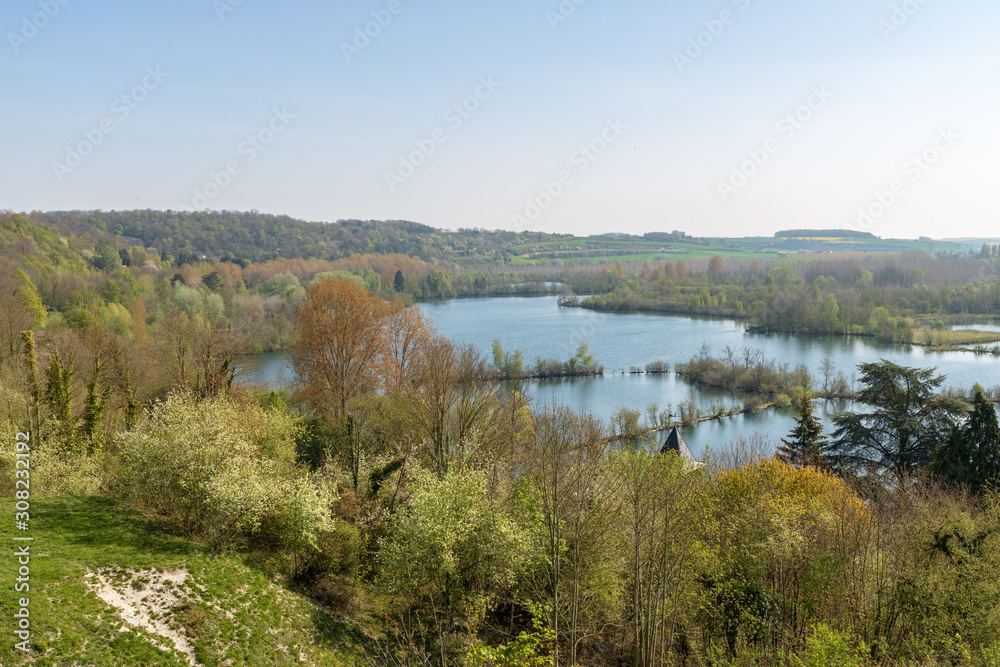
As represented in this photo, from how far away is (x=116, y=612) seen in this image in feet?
31.2

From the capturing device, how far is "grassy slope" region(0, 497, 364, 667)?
858cm

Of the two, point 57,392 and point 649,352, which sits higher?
point 57,392

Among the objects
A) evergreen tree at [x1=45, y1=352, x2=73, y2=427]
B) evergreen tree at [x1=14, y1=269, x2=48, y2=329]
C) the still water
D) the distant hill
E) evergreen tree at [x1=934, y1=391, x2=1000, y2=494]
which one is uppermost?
the distant hill

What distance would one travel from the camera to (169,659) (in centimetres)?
910

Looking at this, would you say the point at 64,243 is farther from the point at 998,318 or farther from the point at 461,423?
the point at 998,318

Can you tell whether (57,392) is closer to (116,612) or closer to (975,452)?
(116,612)

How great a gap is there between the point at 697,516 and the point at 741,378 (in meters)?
38.8

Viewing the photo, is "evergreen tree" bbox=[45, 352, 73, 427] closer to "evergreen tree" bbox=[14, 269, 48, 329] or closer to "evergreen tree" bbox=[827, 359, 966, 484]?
"evergreen tree" bbox=[14, 269, 48, 329]

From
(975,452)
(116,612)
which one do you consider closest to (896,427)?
(975,452)

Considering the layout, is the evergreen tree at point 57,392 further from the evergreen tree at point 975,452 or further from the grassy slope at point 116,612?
the evergreen tree at point 975,452

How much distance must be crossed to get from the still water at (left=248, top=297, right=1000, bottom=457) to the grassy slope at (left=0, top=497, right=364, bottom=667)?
77.0 feet

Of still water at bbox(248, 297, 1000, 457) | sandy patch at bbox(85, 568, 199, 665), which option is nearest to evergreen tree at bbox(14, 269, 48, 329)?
still water at bbox(248, 297, 1000, 457)

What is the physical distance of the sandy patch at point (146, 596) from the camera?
960 centimetres

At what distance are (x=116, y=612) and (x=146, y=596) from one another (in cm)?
66
